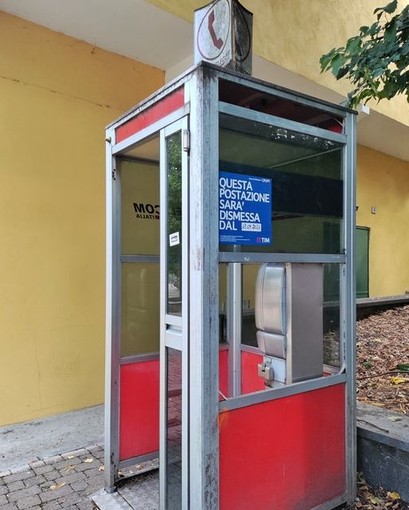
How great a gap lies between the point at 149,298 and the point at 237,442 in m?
1.41

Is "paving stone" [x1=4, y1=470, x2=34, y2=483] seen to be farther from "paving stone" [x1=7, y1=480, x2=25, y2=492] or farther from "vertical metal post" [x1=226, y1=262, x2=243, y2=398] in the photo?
"vertical metal post" [x1=226, y1=262, x2=243, y2=398]

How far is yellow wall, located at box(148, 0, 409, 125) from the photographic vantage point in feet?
15.1

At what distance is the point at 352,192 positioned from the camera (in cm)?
267

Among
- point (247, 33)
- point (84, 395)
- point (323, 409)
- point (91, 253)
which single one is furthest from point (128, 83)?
point (323, 409)

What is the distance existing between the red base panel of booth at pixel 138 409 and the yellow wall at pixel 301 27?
3.07 meters

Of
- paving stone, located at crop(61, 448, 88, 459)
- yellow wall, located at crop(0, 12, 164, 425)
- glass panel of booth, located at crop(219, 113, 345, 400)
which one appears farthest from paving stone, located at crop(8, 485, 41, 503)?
glass panel of booth, located at crop(219, 113, 345, 400)

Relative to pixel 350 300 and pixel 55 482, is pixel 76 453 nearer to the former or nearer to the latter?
pixel 55 482

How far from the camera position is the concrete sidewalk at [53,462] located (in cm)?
279

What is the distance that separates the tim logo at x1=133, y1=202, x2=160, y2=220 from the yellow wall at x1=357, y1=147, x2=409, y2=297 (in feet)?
20.1

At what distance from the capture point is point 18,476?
3076 mm

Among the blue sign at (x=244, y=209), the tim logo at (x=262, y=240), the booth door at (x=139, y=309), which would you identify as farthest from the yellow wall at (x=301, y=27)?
the tim logo at (x=262, y=240)

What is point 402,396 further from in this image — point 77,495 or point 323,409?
point 77,495

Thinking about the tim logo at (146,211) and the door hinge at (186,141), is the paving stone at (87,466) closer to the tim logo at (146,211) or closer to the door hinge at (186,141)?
the tim logo at (146,211)

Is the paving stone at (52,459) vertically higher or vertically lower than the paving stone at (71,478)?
higher
